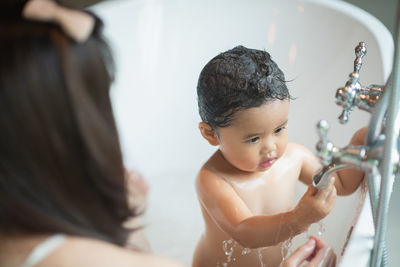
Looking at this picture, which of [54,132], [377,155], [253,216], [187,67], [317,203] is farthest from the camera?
[187,67]

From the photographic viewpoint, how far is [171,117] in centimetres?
161

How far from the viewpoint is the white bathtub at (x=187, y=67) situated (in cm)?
143

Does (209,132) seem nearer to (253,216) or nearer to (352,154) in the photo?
(253,216)

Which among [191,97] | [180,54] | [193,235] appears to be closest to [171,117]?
[191,97]

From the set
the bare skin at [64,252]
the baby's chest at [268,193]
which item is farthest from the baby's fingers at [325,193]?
the bare skin at [64,252]

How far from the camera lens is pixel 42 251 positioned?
0.60 m

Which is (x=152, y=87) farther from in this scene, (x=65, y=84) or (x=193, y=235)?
(x=65, y=84)

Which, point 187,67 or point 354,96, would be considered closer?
point 354,96

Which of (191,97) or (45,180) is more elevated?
(45,180)

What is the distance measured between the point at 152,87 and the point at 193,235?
484 millimetres

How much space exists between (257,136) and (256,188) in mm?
175

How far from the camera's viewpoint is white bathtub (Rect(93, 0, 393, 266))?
1429mm

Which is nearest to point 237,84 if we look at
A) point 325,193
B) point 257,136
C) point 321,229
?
point 257,136

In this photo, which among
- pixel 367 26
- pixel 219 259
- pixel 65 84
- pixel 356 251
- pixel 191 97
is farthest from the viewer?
pixel 191 97
